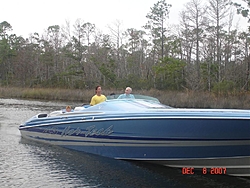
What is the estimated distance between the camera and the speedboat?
6.27 meters

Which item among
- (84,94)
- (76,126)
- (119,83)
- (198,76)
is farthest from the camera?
(119,83)

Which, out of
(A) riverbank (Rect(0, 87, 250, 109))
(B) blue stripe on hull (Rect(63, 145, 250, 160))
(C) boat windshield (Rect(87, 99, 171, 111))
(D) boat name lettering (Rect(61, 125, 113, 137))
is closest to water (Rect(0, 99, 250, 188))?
(B) blue stripe on hull (Rect(63, 145, 250, 160))

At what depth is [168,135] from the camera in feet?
21.9

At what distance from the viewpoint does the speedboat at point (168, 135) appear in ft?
20.6

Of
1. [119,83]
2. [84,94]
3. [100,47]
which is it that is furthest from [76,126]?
[100,47]

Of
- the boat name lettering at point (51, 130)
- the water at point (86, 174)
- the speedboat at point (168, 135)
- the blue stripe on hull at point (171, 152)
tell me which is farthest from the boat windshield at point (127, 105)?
the boat name lettering at point (51, 130)

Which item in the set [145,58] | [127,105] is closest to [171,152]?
[127,105]

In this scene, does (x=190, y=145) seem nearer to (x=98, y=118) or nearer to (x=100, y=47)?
(x=98, y=118)

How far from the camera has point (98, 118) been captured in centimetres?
766

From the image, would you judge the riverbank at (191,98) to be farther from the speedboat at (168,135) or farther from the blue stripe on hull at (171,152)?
the blue stripe on hull at (171,152)

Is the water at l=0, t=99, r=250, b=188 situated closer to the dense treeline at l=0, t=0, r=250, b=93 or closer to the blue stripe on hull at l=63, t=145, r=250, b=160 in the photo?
the blue stripe on hull at l=63, t=145, r=250, b=160

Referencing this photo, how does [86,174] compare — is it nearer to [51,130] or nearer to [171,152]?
[171,152]

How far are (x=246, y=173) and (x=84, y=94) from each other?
2881 cm

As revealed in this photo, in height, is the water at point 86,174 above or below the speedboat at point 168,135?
below
